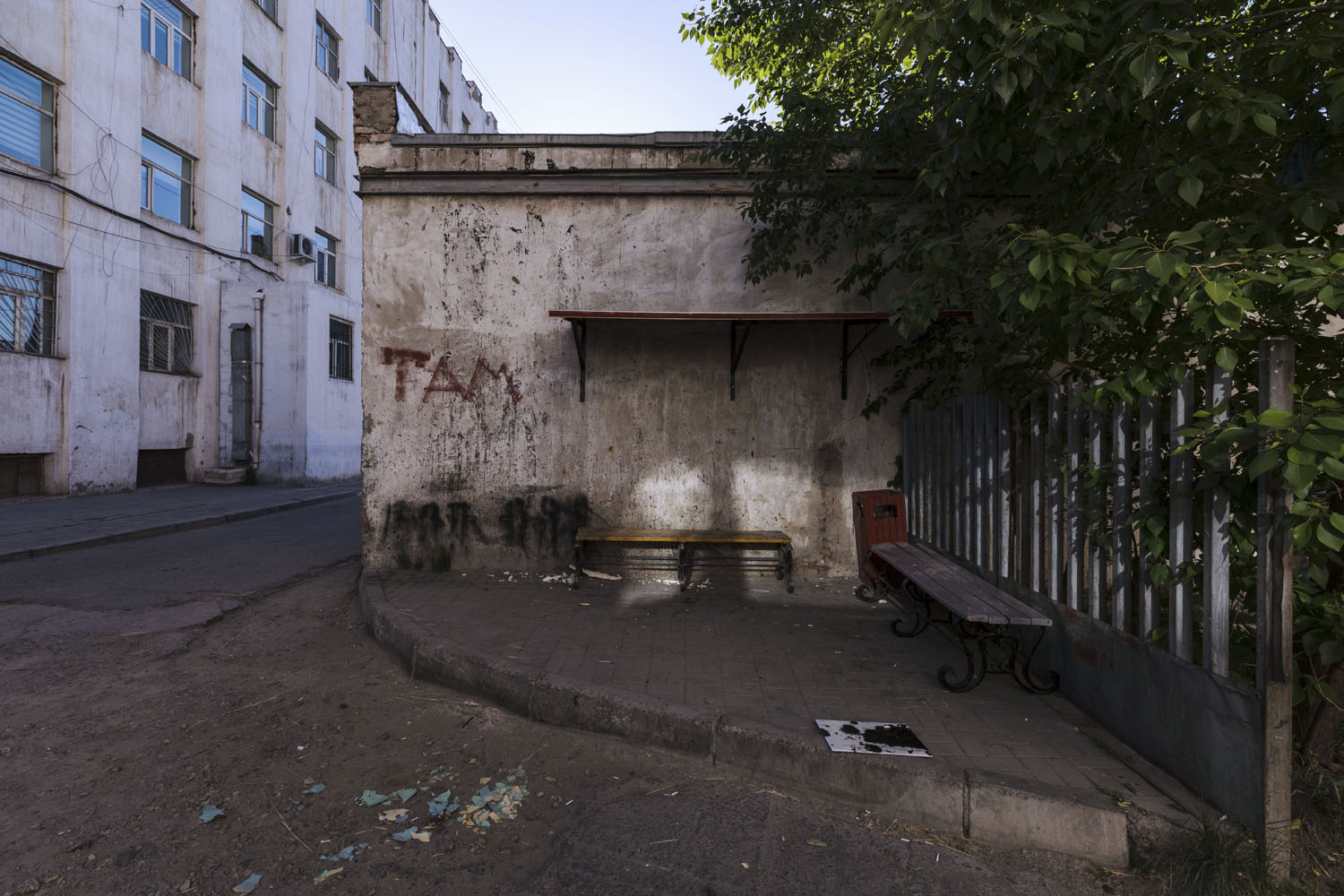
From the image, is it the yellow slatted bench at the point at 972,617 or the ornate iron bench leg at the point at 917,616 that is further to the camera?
the ornate iron bench leg at the point at 917,616

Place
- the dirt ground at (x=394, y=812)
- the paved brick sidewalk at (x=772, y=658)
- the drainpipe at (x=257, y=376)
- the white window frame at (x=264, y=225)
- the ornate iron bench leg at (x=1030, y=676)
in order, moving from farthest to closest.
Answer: the white window frame at (x=264, y=225)
the drainpipe at (x=257, y=376)
the ornate iron bench leg at (x=1030, y=676)
the paved brick sidewalk at (x=772, y=658)
the dirt ground at (x=394, y=812)

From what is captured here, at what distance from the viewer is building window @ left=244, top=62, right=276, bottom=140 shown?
1845cm

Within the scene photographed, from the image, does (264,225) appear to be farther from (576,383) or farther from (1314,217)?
(1314,217)

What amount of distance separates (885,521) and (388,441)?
187 inches

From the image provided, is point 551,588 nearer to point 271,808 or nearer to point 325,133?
point 271,808

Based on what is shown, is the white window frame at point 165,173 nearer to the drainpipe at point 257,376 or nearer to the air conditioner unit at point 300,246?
the drainpipe at point 257,376

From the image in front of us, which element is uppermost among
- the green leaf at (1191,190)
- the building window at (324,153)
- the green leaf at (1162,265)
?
the building window at (324,153)

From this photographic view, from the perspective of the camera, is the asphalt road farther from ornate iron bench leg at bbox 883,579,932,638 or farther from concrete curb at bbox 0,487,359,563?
ornate iron bench leg at bbox 883,579,932,638

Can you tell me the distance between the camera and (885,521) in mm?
6387

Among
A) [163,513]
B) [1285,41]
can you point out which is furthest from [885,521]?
[163,513]

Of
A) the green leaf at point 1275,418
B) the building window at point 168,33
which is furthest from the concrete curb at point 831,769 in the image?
the building window at point 168,33

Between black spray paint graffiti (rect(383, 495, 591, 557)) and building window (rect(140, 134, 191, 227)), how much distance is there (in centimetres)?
1375

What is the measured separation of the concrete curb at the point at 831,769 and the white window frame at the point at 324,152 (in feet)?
71.5

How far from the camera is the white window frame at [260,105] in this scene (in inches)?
725
